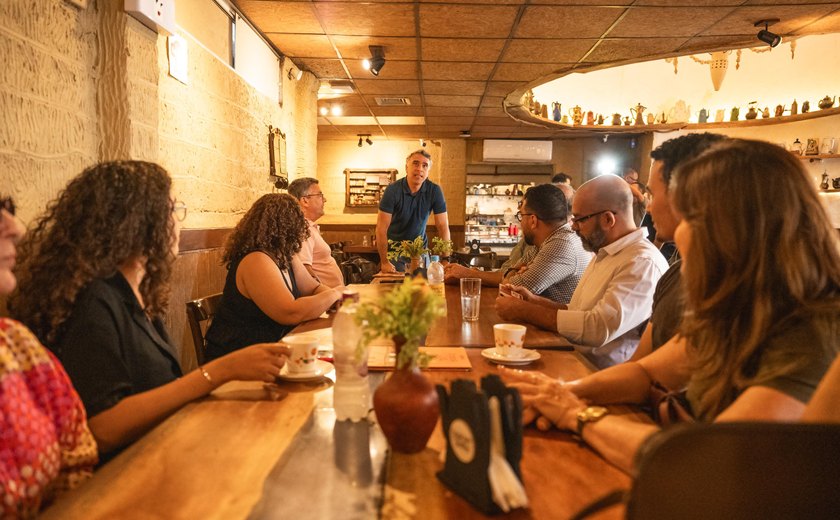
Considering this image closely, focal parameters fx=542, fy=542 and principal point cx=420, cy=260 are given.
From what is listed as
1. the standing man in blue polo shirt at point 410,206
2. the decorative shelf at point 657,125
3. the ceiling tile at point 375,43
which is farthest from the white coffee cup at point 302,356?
the decorative shelf at point 657,125

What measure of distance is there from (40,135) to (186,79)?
4.43 ft

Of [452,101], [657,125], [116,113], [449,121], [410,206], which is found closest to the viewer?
[116,113]

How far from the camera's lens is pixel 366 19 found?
4172mm

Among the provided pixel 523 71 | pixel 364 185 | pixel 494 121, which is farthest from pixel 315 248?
pixel 364 185

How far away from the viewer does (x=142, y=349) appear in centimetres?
148

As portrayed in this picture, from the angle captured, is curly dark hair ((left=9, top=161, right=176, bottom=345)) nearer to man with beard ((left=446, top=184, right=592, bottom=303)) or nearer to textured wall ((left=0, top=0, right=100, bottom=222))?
textured wall ((left=0, top=0, right=100, bottom=222))

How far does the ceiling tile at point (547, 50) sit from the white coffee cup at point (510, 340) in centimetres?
357

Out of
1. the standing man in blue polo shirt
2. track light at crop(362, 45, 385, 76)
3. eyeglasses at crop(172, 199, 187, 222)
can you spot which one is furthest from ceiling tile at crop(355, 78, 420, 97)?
eyeglasses at crop(172, 199, 187, 222)

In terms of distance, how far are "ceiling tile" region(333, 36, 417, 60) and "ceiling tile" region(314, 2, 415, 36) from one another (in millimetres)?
138

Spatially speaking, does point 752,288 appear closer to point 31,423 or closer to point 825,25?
point 31,423

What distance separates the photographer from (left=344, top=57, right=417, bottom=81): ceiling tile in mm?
5453

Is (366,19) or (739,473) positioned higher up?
(366,19)

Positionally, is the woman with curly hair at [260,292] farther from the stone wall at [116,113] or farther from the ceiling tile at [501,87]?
the ceiling tile at [501,87]

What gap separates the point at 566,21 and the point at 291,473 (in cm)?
409
